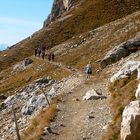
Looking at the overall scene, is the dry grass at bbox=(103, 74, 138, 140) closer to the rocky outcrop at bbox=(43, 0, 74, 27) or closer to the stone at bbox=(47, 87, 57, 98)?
the stone at bbox=(47, 87, 57, 98)

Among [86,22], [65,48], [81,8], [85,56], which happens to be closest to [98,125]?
[85,56]

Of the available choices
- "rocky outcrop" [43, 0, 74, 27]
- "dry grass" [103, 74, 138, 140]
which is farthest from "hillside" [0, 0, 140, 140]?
"rocky outcrop" [43, 0, 74, 27]

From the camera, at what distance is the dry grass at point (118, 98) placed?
1073 inches

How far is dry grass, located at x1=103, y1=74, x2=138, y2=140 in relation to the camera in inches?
1073

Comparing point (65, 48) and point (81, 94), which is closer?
point (81, 94)

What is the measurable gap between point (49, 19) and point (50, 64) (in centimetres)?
11990

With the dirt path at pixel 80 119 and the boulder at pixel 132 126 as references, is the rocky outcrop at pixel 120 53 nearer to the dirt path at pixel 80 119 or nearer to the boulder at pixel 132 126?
the dirt path at pixel 80 119

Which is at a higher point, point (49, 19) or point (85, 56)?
point (49, 19)

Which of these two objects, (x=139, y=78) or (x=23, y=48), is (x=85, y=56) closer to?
(x=139, y=78)

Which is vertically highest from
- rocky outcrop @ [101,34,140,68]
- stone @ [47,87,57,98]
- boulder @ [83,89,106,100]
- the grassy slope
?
the grassy slope

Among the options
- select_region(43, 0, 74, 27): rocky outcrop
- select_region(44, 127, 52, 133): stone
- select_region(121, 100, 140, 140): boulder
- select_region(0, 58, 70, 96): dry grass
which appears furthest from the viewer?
select_region(43, 0, 74, 27): rocky outcrop

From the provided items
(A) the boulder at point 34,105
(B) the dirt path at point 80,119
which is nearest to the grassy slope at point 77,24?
(A) the boulder at point 34,105

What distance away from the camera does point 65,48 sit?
298ft

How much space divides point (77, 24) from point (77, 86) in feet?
251
